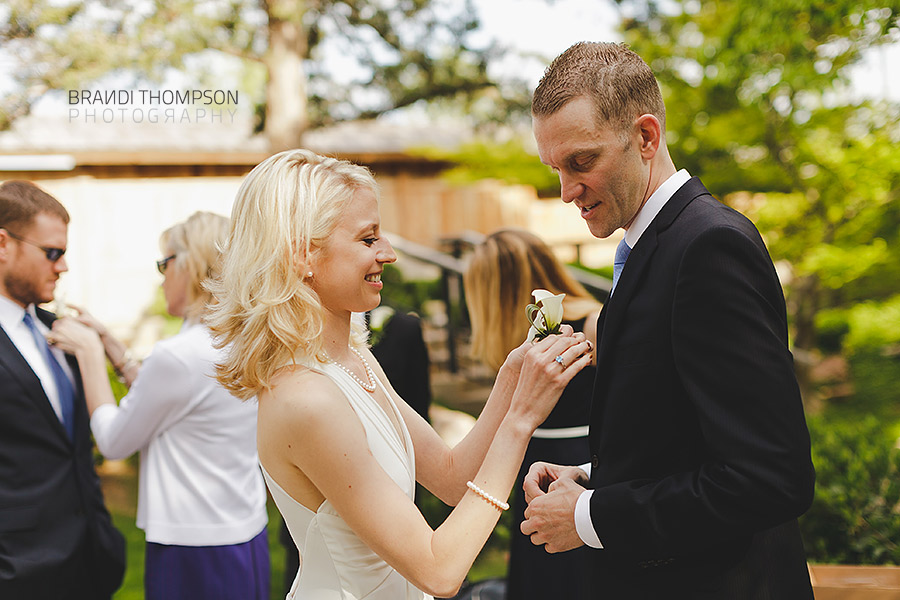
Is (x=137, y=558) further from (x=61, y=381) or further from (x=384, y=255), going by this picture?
(x=384, y=255)

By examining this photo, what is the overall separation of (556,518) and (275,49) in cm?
965

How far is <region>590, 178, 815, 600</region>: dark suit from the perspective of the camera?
5.65 feet

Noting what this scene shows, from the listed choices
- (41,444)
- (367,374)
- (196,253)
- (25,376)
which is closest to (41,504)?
(41,444)

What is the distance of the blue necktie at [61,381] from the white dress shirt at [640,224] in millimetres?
2418

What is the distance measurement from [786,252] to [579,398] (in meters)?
5.32

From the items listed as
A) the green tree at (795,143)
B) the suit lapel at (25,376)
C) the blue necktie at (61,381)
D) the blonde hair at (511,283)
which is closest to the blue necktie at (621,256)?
the blonde hair at (511,283)

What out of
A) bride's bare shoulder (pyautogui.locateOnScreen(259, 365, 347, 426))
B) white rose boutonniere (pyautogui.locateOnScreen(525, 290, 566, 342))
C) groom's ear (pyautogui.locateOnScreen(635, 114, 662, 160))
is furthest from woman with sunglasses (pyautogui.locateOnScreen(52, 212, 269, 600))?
groom's ear (pyautogui.locateOnScreen(635, 114, 662, 160))

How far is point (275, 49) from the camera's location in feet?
34.1

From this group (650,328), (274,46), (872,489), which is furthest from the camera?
(274,46)

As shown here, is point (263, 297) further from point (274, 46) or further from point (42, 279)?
point (274, 46)

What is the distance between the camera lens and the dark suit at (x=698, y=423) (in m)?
1.72

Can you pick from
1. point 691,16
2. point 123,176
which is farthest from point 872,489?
point 123,176

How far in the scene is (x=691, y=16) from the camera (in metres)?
9.35

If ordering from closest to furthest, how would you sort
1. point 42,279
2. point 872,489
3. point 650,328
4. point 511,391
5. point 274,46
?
point 650,328, point 511,391, point 42,279, point 872,489, point 274,46
